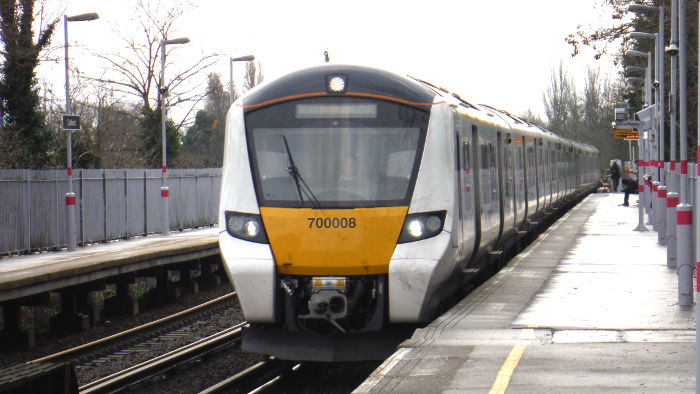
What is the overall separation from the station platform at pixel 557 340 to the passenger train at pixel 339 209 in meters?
0.68

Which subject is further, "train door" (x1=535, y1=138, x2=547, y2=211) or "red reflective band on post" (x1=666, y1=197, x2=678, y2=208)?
"train door" (x1=535, y1=138, x2=547, y2=211)

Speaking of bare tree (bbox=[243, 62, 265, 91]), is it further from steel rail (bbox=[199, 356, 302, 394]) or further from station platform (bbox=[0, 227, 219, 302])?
steel rail (bbox=[199, 356, 302, 394])

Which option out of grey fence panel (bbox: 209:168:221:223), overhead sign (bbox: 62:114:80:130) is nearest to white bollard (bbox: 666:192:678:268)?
overhead sign (bbox: 62:114:80:130)

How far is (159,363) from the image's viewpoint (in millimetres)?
10617

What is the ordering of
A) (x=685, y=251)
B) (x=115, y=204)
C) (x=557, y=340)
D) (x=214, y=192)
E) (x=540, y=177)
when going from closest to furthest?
(x=557, y=340) < (x=685, y=251) < (x=540, y=177) < (x=115, y=204) < (x=214, y=192)

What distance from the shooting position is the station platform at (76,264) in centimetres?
1291

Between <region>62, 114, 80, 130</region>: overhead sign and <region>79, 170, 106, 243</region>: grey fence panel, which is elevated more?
<region>62, 114, 80, 130</region>: overhead sign

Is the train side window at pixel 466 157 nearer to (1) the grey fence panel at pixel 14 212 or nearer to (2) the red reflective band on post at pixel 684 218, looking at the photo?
(2) the red reflective band on post at pixel 684 218

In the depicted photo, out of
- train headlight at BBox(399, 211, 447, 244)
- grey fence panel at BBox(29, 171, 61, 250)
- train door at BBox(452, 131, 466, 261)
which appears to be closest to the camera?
train headlight at BBox(399, 211, 447, 244)

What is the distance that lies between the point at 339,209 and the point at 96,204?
14.6m

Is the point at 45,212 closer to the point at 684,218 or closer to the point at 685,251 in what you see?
the point at 685,251

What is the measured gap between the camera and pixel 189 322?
47.6ft

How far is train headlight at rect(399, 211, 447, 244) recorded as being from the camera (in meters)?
8.77

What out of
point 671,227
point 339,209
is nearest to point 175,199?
point 671,227
